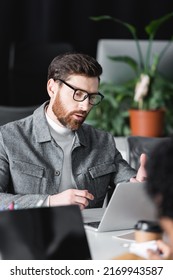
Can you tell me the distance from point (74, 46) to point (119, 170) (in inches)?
121

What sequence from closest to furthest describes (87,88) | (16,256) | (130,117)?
(16,256) < (87,88) < (130,117)

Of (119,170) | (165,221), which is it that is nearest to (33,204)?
(119,170)

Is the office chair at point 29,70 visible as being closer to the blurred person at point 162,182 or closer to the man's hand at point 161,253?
the man's hand at point 161,253

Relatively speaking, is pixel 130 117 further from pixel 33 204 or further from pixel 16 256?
pixel 16 256

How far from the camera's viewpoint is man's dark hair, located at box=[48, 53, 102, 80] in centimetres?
258

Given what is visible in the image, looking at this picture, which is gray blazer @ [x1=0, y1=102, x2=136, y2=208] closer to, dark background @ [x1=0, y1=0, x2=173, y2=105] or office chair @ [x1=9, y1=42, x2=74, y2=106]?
office chair @ [x1=9, y1=42, x2=74, y2=106]

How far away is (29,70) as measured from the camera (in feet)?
16.3

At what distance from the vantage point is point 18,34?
5555mm

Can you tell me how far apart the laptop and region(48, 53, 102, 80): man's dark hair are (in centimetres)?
66

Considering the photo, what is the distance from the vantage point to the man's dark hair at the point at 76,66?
8.46 feet

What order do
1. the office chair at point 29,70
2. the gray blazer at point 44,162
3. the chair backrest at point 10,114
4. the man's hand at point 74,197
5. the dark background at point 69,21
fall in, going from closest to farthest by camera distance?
the man's hand at point 74,197 → the gray blazer at point 44,162 → the chair backrest at point 10,114 → the office chair at point 29,70 → the dark background at point 69,21

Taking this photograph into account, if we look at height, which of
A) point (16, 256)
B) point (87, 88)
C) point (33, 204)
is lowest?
point (33, 204)

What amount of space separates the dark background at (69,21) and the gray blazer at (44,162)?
285 cm

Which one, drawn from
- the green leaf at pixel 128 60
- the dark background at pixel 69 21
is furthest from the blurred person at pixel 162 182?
the dark background at pixel 69 21
